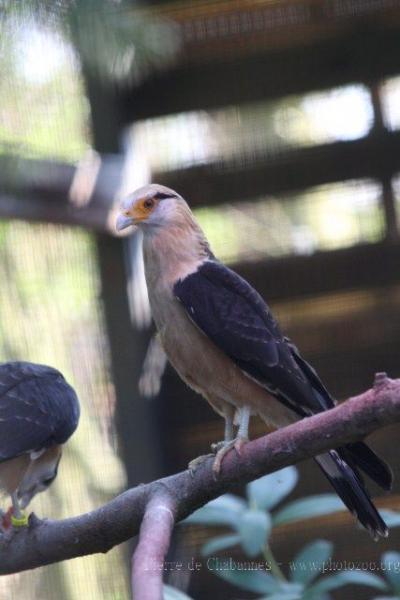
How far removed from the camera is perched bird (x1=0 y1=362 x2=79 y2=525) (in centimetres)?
219

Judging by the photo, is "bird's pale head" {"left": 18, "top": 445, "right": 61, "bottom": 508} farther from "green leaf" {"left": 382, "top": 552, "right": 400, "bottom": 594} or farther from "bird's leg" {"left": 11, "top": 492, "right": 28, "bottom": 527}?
"green leaf" {"left": 382, "top": 552, "right": 400, "bottom": 594}

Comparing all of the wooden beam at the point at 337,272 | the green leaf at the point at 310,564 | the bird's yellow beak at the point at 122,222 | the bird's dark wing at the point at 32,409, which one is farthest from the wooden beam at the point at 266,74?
the green leaf at the point at 310,564

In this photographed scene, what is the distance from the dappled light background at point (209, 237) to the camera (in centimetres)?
300

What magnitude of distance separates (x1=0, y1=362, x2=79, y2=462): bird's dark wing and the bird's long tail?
60 centimetres

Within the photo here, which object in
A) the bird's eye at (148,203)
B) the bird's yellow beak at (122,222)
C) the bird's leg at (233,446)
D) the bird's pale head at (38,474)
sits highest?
the bird's eye at (148,203)

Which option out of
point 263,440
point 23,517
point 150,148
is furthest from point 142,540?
point 150,148

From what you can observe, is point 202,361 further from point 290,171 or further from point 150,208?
point 290,171

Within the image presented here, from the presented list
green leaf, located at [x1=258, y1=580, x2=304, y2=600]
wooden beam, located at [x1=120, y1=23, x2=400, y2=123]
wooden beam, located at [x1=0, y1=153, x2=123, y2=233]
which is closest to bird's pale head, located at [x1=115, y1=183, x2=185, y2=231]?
wooden beam, located at [x1=0, y1=153, x2=123, y2=233]

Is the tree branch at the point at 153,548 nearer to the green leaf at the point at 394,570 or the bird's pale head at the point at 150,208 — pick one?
the bird's pale head at the point at 150,208

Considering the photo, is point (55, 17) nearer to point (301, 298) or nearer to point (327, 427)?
point (327, 427)

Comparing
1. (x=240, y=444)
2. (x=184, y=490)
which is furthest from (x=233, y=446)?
(x=184, y=490)

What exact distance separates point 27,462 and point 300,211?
3.82 feet

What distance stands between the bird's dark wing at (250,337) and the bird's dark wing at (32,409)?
482mm

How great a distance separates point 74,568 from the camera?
3.09 m
